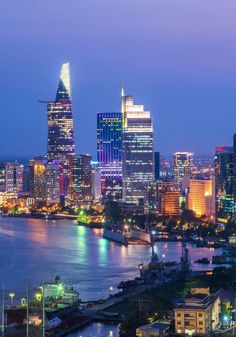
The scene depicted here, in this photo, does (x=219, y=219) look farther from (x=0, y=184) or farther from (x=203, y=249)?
(x=0, y=184)

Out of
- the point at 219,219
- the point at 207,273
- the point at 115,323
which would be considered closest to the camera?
the point at 115,323

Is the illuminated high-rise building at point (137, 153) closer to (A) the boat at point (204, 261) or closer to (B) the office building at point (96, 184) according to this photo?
(B) the office building at point (96, 184)

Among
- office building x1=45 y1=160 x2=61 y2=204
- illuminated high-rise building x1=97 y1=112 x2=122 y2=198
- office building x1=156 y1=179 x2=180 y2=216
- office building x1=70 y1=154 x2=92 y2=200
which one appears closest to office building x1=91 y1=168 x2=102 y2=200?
office building x1=70 y1=154 x2=92 y2=200

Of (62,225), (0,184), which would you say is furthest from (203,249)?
(0,184)

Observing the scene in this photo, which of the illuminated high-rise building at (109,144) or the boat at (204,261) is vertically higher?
the illuminated high-rise building at (109,144)

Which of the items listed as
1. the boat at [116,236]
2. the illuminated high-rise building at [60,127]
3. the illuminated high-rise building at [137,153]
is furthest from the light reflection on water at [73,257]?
the illuminated high-rise building at [60,127]

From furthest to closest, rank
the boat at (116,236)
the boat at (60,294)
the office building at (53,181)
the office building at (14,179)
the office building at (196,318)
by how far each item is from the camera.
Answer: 1. the office building at (14,179)
2. the office building at (53,181)
3. the boat at (116,236)
4. the boat at (60,294)
5. the office building at (196,318)
